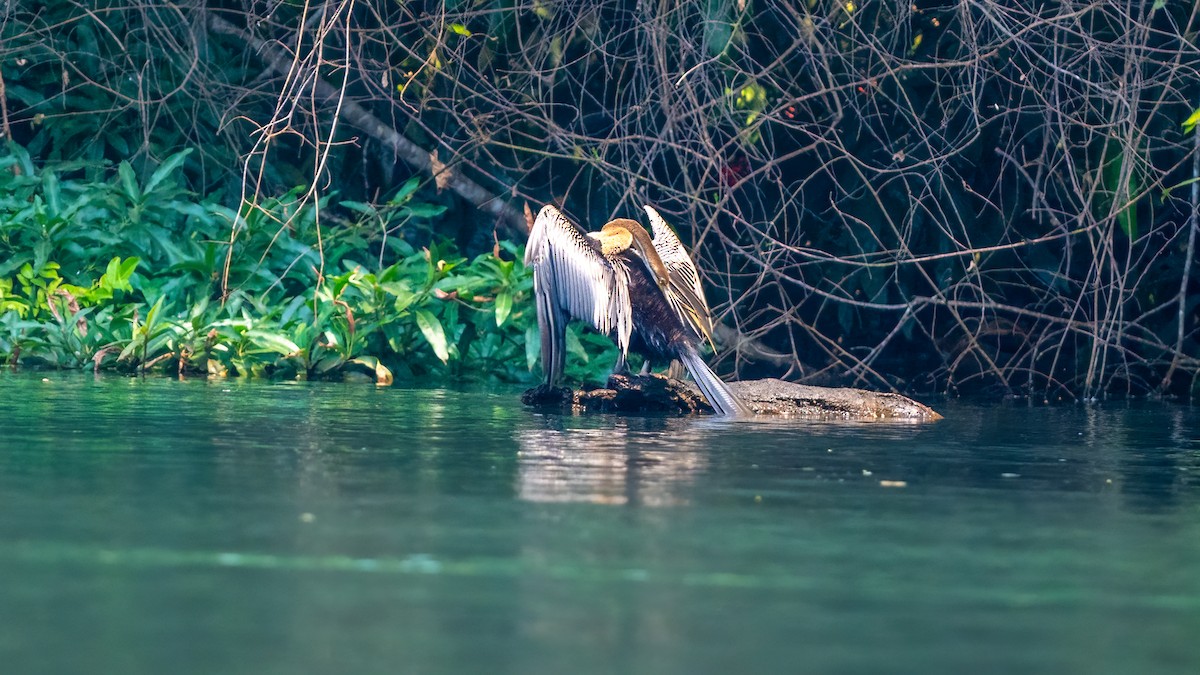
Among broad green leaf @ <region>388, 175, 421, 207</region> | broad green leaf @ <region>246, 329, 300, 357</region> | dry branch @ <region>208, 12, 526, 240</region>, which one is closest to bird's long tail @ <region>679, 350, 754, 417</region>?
broad green leaf @ <region>246, 329, 300, 357</region>

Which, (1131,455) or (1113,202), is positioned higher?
(1113,202)

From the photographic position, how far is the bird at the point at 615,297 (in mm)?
7875

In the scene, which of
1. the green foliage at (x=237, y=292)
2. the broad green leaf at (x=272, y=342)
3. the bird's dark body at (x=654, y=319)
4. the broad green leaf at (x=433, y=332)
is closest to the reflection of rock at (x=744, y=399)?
the bird's dark body at (x=654, y=319)

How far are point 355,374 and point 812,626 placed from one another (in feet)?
24.2

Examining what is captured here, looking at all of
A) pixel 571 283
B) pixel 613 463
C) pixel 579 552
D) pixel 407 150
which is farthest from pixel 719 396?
pixel 407 150

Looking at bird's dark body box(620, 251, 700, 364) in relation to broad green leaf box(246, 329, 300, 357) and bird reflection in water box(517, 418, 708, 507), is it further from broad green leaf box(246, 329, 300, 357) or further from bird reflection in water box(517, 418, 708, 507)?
broad green leaf box(246, 329, 300, 357)

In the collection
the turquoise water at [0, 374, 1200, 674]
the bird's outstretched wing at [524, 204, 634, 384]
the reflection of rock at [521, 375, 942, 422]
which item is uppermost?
the bird's outstretched wing at [524, 204, 634, 384]

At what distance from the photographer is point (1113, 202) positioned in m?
9.20

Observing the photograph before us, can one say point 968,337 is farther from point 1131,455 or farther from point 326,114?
point 326,114

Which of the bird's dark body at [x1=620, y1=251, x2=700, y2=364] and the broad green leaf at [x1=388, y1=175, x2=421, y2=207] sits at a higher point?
the broad green leaf at [x1=388, y1=175, x2=421, y2=207]

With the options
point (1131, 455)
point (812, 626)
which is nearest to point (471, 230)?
point (1131, 455)

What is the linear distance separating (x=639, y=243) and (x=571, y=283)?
471mm

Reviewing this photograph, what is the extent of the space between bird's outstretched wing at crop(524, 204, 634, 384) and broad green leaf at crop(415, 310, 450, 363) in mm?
2110

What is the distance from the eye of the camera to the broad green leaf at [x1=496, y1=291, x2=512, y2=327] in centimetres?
1027
